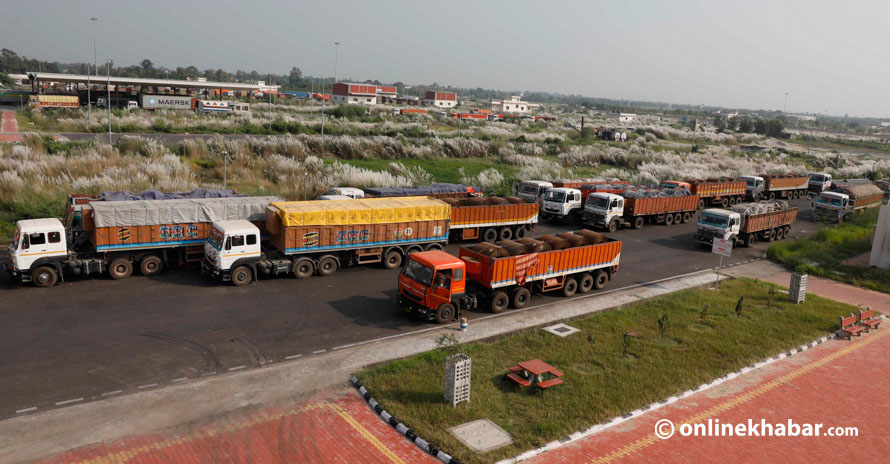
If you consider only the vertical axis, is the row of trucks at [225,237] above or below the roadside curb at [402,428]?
above

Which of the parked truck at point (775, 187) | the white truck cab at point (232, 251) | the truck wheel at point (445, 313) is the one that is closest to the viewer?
the truck wheel at point (445, 313)

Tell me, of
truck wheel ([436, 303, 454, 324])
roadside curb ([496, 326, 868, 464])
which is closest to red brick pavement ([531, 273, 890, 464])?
roadside curb ([496, 326, 868, 464])

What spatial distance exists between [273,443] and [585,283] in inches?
564

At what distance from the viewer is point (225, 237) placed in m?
20.5

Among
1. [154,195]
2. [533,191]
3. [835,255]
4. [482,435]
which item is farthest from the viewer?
[533,191]

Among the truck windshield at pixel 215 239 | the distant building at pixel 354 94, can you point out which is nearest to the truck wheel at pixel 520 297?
the truck windshield at pixel 215 239

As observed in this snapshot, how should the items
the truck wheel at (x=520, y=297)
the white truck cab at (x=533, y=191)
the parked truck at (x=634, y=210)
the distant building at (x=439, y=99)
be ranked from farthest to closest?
1. the distant building at (x=439, y=99)
2. the white truck cab at (x=533, y=191)
3. the parked truck at (x=634, y=210)
4. the truck wheel at (x=520, y=297)

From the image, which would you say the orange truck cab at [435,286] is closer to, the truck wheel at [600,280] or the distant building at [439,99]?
the truck wheel at [600,280]

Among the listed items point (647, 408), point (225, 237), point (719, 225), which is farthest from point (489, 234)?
point (647, 408)

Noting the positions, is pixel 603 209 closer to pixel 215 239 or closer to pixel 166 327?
pixel 215 239

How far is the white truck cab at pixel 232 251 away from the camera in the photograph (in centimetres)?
2053

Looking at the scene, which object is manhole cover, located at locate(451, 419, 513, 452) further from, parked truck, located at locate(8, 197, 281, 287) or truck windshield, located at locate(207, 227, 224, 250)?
parked truck, located at locate(8, 197, 281, 287)

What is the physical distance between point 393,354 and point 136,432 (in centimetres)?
650

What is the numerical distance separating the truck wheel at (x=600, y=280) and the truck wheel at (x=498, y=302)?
4719mm
